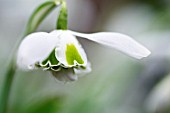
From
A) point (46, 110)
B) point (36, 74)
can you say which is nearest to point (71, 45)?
point (46, 110)

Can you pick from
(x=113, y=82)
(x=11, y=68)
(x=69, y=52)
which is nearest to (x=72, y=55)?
(x=69, y=52)

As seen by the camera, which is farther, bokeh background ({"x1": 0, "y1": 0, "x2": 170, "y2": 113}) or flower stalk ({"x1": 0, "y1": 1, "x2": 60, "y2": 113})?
bokeh background ({"x1": 0, "y1": 0, "x2": 170, "y2": 113})

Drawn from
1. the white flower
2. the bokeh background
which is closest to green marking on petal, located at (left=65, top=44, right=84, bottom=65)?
the white flower

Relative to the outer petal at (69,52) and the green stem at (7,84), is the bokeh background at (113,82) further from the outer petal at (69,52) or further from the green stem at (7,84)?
the outer petal at (69,52)

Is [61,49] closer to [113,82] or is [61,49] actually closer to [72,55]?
[72,55]

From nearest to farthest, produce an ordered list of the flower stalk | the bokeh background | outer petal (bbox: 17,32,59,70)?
outer petal (bbox: 17,32,59,70), the flower stalk, the bokeh background

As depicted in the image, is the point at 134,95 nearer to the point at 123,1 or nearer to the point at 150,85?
the point at 150,85

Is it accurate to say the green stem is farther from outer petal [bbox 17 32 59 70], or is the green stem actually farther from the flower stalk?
outer petal [bbox 17 32 59 70]
